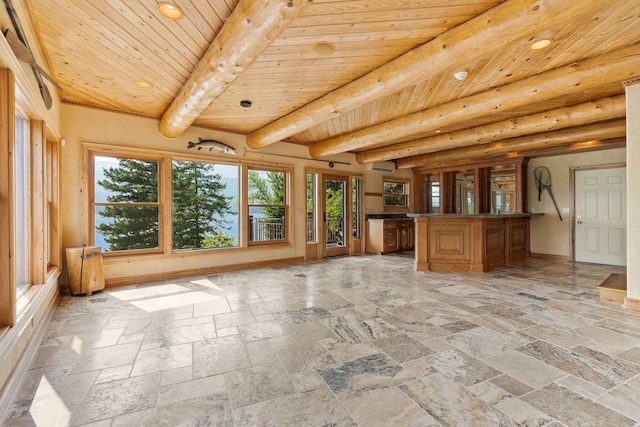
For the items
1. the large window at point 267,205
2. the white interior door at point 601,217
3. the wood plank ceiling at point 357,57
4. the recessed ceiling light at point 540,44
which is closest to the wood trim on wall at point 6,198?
the wood plank ceiling at point 357,57

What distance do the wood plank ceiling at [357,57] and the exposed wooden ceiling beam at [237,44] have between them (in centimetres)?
1

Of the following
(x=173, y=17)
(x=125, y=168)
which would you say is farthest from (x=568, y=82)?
(x=125, y=168)

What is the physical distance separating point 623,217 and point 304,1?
291 inches

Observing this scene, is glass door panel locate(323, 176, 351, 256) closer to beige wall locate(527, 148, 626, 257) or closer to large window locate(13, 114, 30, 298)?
beige wall locate(527, 148, 626, 257)

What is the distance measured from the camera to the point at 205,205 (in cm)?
651

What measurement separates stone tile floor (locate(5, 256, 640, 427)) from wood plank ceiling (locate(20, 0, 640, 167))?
2399 mm

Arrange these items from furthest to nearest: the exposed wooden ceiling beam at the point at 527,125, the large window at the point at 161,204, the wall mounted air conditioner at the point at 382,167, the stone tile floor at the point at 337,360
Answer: the wall mounted air conditioner at the point at 382,167
the large window at the point at 161,204
the exposed wooden ceiling beam at the point at 527,125
the stone tile floor at the point at 337,360

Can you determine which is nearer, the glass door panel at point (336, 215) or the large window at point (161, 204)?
the large window at point (161, 204)

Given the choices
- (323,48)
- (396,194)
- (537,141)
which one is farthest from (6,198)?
(396,194)

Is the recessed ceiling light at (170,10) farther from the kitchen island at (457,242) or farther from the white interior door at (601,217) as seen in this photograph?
the white interior door at (601,217)

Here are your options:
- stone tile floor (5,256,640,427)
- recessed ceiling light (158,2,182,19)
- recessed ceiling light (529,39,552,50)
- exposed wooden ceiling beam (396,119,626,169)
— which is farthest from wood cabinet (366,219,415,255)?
recessed ceiling light (158,2,182,19)

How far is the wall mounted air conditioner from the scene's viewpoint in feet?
25.6

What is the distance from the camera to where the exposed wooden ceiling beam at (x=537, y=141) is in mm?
5004

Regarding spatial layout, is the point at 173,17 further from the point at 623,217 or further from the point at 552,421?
the point at 623,217
